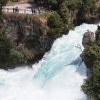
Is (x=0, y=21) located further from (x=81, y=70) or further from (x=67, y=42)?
(x=81, y=70)

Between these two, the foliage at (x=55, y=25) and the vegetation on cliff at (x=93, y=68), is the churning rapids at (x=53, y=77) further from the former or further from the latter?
the vegetation on cliff at (x=93, y=68)

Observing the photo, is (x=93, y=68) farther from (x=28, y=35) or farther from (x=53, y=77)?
(x=28, y=35)

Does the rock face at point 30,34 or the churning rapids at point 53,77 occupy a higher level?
the rock face at point 30,34

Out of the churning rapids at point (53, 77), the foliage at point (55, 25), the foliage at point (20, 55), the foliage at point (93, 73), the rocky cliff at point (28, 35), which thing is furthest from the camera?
the rocky cliff at point (28, 35)

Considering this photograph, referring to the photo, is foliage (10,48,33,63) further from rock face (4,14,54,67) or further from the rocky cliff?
rock face (4,14,54,67)

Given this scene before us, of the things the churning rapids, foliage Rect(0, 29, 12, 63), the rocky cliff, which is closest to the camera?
the churning rapids

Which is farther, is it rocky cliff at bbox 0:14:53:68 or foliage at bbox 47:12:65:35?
rocky cliff at bbox 0:14:53:68

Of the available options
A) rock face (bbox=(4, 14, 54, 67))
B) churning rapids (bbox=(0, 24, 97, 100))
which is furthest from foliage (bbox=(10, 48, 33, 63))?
churning rapids (bbox=(0, 24, 97, 100))

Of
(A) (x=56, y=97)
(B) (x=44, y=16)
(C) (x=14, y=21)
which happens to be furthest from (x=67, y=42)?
(A) (x=56, y=97)

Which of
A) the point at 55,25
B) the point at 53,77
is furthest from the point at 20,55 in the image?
the point at 53,77

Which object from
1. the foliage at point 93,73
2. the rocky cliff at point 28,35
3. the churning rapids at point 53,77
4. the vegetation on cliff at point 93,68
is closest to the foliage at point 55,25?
the rocky cliff at point 28,35
